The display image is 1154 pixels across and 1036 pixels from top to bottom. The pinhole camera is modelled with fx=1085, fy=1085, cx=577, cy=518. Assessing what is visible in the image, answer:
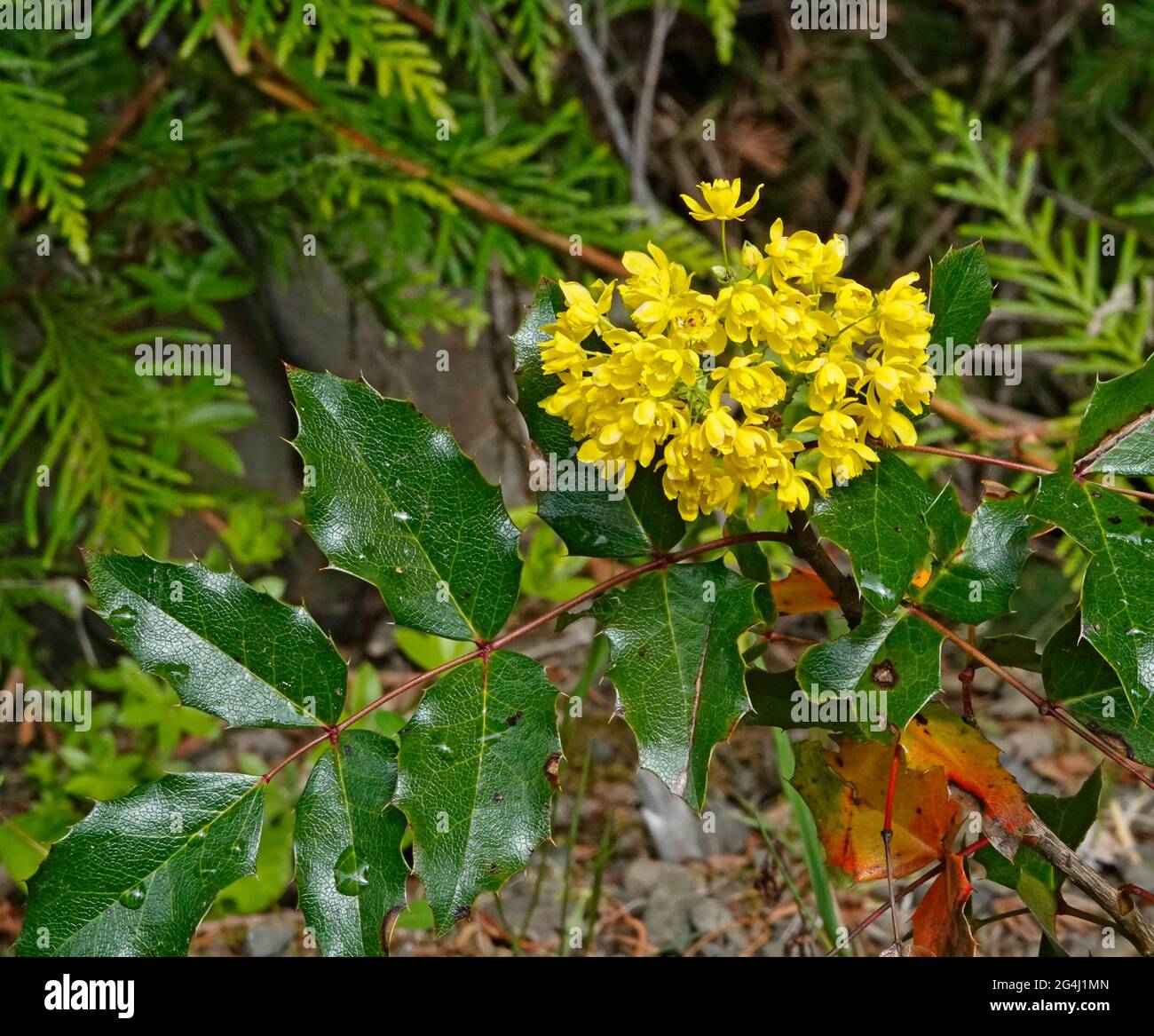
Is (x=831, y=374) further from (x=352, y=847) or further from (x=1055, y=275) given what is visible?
(x=1055, y=275)

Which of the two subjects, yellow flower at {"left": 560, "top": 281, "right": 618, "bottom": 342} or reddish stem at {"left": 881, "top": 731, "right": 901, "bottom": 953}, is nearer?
yellow flower at {"left": 560, "top": 281, "right": 618, "bottom": 342}

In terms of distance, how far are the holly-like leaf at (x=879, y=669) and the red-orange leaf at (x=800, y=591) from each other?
0.19m

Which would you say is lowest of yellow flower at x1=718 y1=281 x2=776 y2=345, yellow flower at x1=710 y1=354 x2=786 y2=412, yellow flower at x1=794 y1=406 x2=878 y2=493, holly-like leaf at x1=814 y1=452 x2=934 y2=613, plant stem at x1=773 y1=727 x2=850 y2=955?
plant stem at x1=773 y1=727 x2=850 y2=955

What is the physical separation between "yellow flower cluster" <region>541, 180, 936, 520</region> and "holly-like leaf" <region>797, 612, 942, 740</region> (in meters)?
0.12

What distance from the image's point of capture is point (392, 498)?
99 cm

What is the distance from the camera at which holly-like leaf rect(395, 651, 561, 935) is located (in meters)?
0.92

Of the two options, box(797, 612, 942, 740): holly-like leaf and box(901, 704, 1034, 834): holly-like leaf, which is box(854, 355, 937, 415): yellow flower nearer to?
box(797, 612, 942, 740): holly-like leaf

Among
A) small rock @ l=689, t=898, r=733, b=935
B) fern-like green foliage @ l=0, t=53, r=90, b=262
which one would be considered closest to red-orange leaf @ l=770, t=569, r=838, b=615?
small rock @ l=689, t=898, r=733, b=935

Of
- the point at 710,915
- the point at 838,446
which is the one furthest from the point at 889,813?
the point at 710,915

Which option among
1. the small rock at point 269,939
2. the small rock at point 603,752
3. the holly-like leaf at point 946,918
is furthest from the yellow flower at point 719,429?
the small rock at point 603,752

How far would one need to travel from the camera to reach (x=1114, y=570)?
90 centimetres
